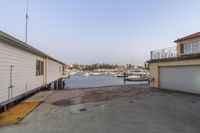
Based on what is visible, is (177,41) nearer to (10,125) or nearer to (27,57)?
(27,57)

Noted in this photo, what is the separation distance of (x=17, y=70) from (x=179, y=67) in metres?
13.2

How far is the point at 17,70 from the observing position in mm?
8008

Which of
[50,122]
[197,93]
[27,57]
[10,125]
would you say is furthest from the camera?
[197,93]

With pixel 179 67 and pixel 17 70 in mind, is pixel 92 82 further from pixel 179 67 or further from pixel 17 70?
pixel 17 70

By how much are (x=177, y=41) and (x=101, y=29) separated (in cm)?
1308

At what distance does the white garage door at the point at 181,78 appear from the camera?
1202 cm

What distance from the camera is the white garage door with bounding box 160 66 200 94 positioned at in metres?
12.0

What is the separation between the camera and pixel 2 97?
648 cm

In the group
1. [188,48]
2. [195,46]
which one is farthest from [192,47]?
[188,48]

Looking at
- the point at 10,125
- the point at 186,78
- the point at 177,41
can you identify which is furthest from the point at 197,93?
the point at 10,125

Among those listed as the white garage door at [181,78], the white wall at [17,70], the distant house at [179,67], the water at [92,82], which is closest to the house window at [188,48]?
the distant house at [179,67]

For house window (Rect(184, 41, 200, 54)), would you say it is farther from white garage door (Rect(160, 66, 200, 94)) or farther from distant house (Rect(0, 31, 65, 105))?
distant house (Rect(0, 31, 65, 105))

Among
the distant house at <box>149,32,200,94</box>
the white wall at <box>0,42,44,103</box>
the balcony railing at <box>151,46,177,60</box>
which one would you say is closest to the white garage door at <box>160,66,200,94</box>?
the distant house at <box>149,32,200,94</box>

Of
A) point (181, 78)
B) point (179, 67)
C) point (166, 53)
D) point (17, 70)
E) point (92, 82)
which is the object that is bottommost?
point (92, 82)
